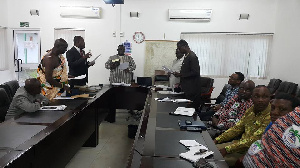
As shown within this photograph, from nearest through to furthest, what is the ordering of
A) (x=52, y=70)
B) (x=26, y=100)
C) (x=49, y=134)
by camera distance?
(x=49, y=134)
(x=26, y=100)
(x=52, y=70)

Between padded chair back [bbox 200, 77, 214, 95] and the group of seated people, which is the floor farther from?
padded chair back [bbox 200, 77, 214, 95]

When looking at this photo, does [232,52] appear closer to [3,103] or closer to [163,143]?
[163,143]

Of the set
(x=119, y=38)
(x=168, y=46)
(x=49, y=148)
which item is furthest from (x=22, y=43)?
Answer: (x=49, y=148)

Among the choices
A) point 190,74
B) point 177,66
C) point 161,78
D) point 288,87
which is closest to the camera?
point 190,74

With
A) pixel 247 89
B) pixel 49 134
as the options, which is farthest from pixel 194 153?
pixel 247 89

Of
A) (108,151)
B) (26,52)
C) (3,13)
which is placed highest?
(3,13)

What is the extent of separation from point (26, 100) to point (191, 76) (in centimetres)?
234

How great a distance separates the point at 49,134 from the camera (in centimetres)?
185

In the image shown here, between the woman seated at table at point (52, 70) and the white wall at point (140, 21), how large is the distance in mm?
3052

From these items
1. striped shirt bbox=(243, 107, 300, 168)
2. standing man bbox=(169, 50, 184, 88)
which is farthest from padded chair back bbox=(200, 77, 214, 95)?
striped shirt bbox=(243, 107, 300, 168)

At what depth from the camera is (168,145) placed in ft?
5.55

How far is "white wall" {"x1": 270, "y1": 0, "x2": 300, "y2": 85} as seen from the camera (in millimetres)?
4906

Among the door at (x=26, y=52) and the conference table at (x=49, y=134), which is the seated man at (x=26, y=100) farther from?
the door at (x=26, y=52)

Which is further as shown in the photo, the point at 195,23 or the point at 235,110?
the point at 195,23
